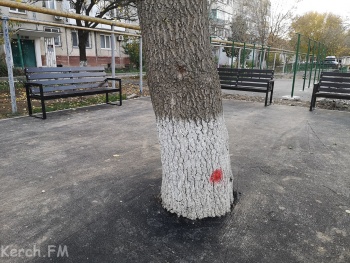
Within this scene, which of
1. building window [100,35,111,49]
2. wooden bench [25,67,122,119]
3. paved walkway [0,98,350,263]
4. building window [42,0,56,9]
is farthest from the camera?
building window [100,35,111,49]

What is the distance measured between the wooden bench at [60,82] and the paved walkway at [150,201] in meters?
0.98

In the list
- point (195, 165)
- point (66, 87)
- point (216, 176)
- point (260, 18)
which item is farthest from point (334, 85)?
point (260, 18)

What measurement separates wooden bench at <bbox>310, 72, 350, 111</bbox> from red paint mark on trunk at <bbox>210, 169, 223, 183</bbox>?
5.25 meters

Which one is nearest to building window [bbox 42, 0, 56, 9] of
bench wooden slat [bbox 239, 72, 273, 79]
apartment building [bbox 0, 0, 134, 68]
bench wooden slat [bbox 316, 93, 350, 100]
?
apartment building [bbox 0, 0, 134, 68]

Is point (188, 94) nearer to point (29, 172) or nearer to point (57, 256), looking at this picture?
point (57, 256)

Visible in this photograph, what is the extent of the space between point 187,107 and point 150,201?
944 mm

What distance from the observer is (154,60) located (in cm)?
184

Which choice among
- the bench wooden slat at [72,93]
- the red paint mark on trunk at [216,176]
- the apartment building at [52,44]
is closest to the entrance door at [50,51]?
the apartment building at [52,44]

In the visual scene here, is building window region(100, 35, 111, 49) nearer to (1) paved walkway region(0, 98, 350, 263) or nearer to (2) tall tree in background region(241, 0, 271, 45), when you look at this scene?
(2) tall tree in background region(241, 0, 271, 45)

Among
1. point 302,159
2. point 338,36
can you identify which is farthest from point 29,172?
point 338,36

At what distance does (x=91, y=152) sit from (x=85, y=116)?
223 cm

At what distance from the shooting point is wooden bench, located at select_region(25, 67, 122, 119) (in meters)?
5.04

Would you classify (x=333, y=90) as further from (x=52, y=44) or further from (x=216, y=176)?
(x=52, y=44)

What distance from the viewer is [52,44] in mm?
23531
